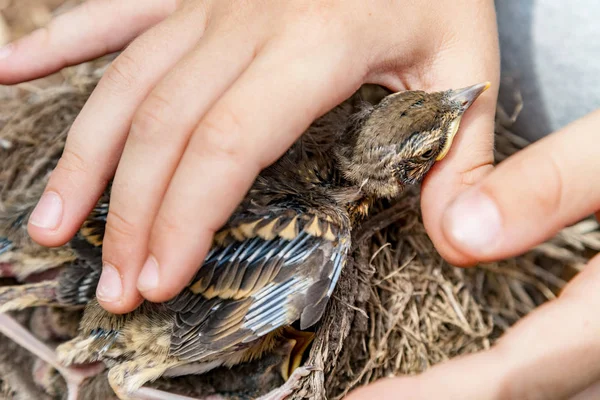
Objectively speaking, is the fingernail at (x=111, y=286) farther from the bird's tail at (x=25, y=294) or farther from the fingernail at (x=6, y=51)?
the fingernail at (x=6, y=51)

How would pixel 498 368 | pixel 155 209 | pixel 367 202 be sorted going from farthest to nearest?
pixel 367 202 < pixel 155 209 < pixel 498 368

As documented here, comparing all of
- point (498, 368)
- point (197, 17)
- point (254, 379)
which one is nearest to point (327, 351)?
point (254, 379)

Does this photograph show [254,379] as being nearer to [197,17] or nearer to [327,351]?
[327,351]

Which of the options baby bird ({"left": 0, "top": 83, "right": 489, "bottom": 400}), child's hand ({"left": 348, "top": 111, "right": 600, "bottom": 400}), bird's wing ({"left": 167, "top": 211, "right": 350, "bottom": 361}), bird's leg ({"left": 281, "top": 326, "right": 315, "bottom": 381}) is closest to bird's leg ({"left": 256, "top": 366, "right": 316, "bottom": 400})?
baby bird ({"left": 0, "top": 83, "right": 489, "bottom": 400})

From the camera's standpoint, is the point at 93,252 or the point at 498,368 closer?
the point at 498,368

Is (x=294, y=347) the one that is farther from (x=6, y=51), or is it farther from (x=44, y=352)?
(x=6, y=51)

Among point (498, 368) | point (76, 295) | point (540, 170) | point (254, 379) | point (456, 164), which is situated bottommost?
point (254, 379)

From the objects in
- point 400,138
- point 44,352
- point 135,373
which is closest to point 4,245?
point 44,352

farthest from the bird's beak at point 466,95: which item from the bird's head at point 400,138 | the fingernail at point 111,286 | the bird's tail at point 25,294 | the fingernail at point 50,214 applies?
the bird's tail at point 25,294
